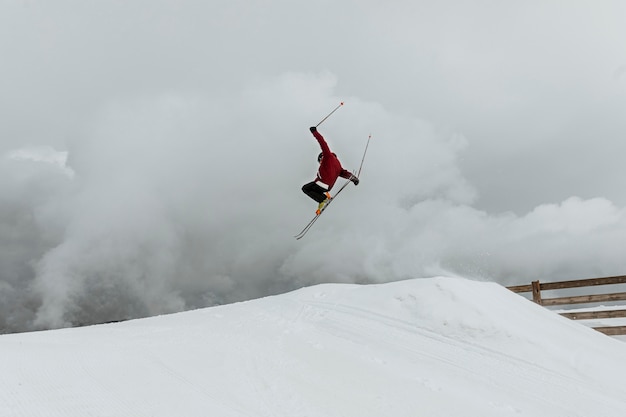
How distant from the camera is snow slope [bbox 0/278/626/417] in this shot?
4191 mm

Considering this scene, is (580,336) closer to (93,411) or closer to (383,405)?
(383,405)

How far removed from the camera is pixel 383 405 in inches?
175

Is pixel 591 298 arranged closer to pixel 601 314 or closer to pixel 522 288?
pixel 601 314

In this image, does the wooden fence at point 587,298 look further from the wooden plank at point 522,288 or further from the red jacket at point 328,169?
the red jacket at point 328,169

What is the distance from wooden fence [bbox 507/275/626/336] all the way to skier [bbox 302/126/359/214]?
641 centimetres

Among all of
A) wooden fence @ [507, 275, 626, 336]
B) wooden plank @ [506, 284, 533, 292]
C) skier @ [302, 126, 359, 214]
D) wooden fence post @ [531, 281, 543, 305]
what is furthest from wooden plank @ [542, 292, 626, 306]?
skier @ [302, 126, 359, 214]

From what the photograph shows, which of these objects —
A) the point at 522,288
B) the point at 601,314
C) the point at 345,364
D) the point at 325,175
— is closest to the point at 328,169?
the point at 325,175

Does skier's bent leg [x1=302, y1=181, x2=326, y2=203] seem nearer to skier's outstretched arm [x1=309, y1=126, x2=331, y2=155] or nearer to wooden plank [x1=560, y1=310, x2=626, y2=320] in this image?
skier's outstretched arm [x1=309, y1=126, x2=331, y2=155]

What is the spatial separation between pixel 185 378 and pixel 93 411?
3.94ft

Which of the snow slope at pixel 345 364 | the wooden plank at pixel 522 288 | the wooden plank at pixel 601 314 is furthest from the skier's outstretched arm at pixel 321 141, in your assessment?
the wooden plank at pixel 601 314

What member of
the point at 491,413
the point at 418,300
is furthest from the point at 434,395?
the point at 418,300

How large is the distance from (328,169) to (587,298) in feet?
25.4

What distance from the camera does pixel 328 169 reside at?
9.78 metres

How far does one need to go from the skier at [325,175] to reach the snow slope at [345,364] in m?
2.69
